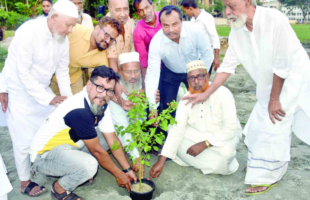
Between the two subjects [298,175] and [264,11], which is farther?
[298,175]

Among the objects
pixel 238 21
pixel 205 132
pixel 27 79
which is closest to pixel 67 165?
pixel 27 79

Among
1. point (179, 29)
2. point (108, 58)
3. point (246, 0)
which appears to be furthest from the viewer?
point (108, 58)

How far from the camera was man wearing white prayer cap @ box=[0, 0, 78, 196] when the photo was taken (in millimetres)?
2920

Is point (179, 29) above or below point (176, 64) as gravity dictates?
above

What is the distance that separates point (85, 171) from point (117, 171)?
311 millimetres

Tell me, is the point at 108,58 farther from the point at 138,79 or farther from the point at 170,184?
the point at 170,184

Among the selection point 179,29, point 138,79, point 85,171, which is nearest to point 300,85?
point 179,29

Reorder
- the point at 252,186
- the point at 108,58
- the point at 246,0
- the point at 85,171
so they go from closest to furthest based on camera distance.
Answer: the point at 246,0 → the point at 85,171 → the point at 252,186 → the point at 108,58

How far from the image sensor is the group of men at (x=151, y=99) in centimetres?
281

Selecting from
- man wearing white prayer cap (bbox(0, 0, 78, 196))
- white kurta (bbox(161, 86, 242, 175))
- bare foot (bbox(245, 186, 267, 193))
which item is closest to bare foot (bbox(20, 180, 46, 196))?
man wearing white prayer cap (bbox(0, 0, 78, 196))

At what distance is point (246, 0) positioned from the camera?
266 cm

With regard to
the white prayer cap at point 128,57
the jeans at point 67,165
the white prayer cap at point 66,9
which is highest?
the white prayer cap at point 66,9

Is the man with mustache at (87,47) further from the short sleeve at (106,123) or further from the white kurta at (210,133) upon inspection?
the white kurta at (210,133)

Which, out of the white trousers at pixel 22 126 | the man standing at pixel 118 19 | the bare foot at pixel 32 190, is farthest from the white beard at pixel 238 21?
the bare foot at pixel 32 190
